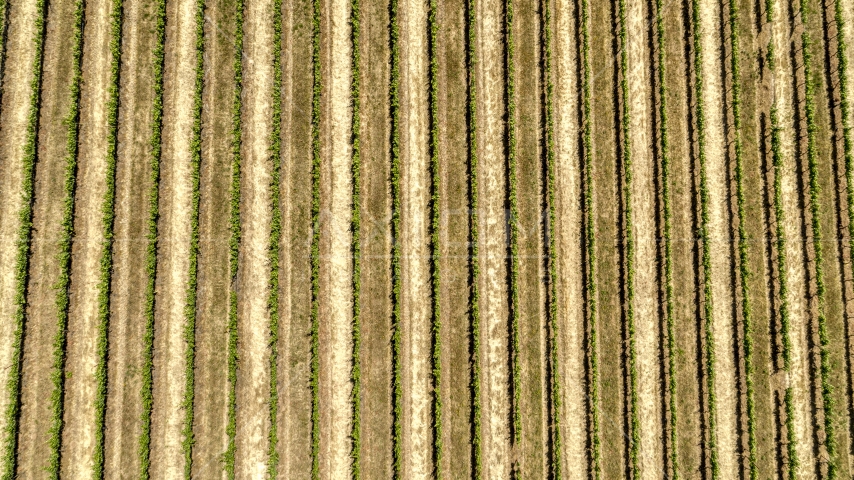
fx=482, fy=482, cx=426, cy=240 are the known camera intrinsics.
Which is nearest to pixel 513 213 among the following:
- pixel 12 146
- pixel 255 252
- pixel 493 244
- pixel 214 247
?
pixel 493 244

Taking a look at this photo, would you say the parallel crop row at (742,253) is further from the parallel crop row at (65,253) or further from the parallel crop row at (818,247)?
the parallel crop row at (65,253)

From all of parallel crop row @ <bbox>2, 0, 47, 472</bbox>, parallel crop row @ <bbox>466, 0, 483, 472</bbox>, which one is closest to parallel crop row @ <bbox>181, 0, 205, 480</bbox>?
parallel crop row @ <bbox>2, 0, 47, 472</bbox>

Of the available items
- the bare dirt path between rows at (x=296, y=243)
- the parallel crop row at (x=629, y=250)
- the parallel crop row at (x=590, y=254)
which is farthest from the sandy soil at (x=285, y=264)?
the parallel crop row at (x=629, y=250)

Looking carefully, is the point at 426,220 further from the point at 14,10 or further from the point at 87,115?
the point at 14,10

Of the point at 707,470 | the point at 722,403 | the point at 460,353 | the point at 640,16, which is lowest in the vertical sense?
the point at 707,470

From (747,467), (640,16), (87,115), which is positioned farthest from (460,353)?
(87,115)
